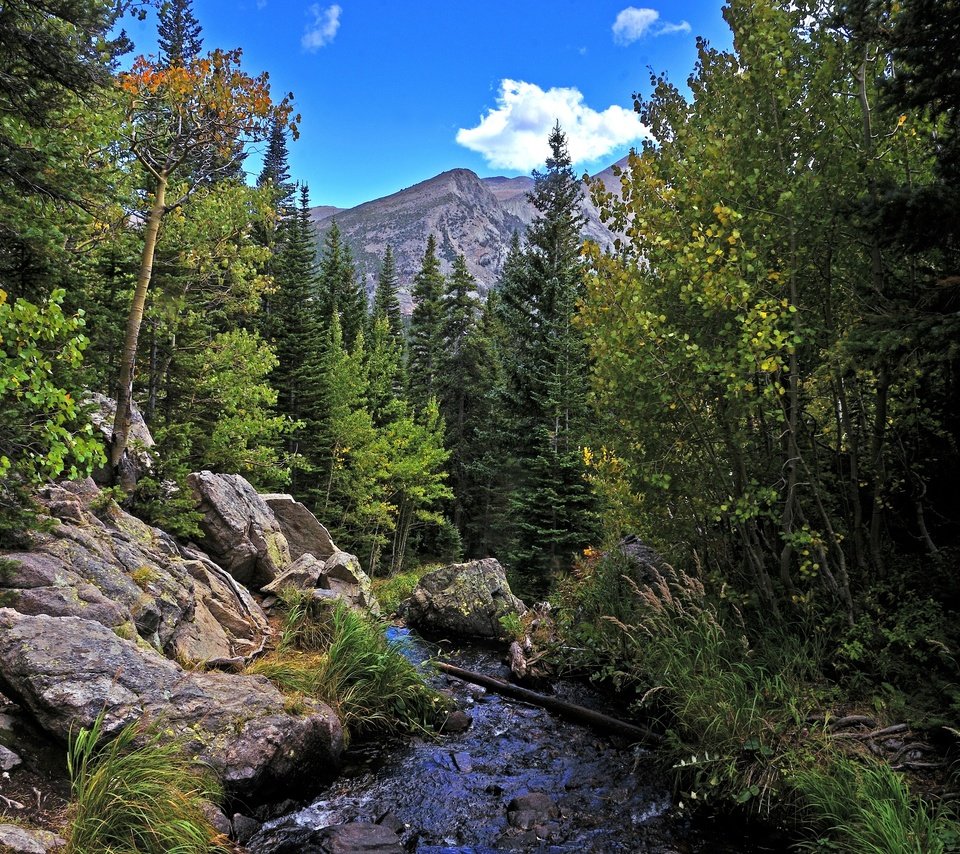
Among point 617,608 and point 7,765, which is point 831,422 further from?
point 7,765

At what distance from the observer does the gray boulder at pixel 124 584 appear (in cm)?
554

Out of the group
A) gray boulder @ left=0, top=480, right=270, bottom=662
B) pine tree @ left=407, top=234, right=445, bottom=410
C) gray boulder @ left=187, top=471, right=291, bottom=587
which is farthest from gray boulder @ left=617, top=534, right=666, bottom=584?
pine tree @ left=407, top=234, right=445, bottom=410

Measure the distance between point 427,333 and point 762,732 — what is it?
1368 inches

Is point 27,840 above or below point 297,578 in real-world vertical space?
above

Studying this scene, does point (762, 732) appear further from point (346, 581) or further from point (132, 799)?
point (346, 581)

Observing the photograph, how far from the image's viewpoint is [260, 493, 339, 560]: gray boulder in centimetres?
1695

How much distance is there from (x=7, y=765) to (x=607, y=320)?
755 centimetres

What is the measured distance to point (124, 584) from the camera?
22.0 feet

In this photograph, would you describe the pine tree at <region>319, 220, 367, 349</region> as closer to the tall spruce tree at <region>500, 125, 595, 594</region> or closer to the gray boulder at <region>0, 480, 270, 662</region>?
the tall spruce tree at <region>500, 125, 595, 594</region>

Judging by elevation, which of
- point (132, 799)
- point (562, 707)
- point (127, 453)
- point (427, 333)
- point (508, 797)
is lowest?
point (562, 707)

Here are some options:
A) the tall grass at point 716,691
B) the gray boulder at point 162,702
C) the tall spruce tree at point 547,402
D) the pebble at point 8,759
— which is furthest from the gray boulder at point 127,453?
the tall spruce tree at point 547,402

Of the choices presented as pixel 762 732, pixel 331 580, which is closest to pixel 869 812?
pixel 762 732

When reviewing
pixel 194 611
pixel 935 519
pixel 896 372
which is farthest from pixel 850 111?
pixel 194 611

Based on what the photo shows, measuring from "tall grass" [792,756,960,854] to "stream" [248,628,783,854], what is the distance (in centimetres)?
64
